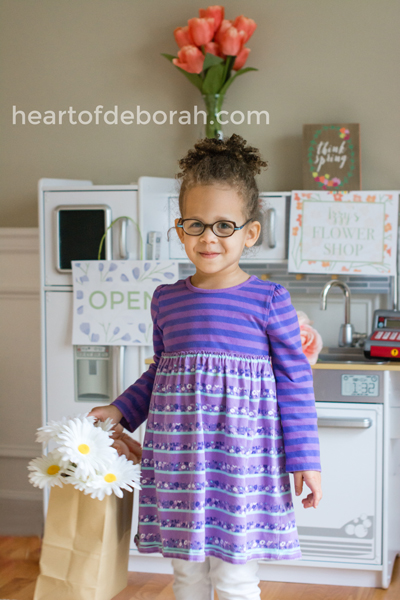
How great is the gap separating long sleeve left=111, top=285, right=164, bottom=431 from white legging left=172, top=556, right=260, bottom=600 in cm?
29

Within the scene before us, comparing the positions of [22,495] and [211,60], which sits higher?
[211,60]

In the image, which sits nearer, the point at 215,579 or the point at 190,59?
the point at 215,579

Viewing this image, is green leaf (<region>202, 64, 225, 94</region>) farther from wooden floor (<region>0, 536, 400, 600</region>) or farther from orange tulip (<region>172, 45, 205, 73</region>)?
wooden floor (<region>0, 536, 400, 600</region>)

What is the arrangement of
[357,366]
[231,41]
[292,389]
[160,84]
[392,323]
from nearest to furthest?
1. [292,389]
2. [357,366]
3. [392,323]
4. [231,41]
5. [160,84]

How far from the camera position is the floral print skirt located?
43.9 inches

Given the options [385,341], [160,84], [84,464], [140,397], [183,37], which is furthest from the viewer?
[160,84]

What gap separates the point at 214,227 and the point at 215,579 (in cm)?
68

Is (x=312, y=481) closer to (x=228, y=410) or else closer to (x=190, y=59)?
(x=228, y=410)

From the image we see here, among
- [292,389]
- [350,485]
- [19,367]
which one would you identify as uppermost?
[292,389]

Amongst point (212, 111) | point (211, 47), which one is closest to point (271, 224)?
point (212, 111)

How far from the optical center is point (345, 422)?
206 centimetres

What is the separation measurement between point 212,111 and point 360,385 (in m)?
1.25

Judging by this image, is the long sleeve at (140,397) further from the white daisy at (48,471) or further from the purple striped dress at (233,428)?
the white daisy at (48,471)

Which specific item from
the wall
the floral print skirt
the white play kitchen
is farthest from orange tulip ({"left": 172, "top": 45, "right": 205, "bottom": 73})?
the floral print skirt
